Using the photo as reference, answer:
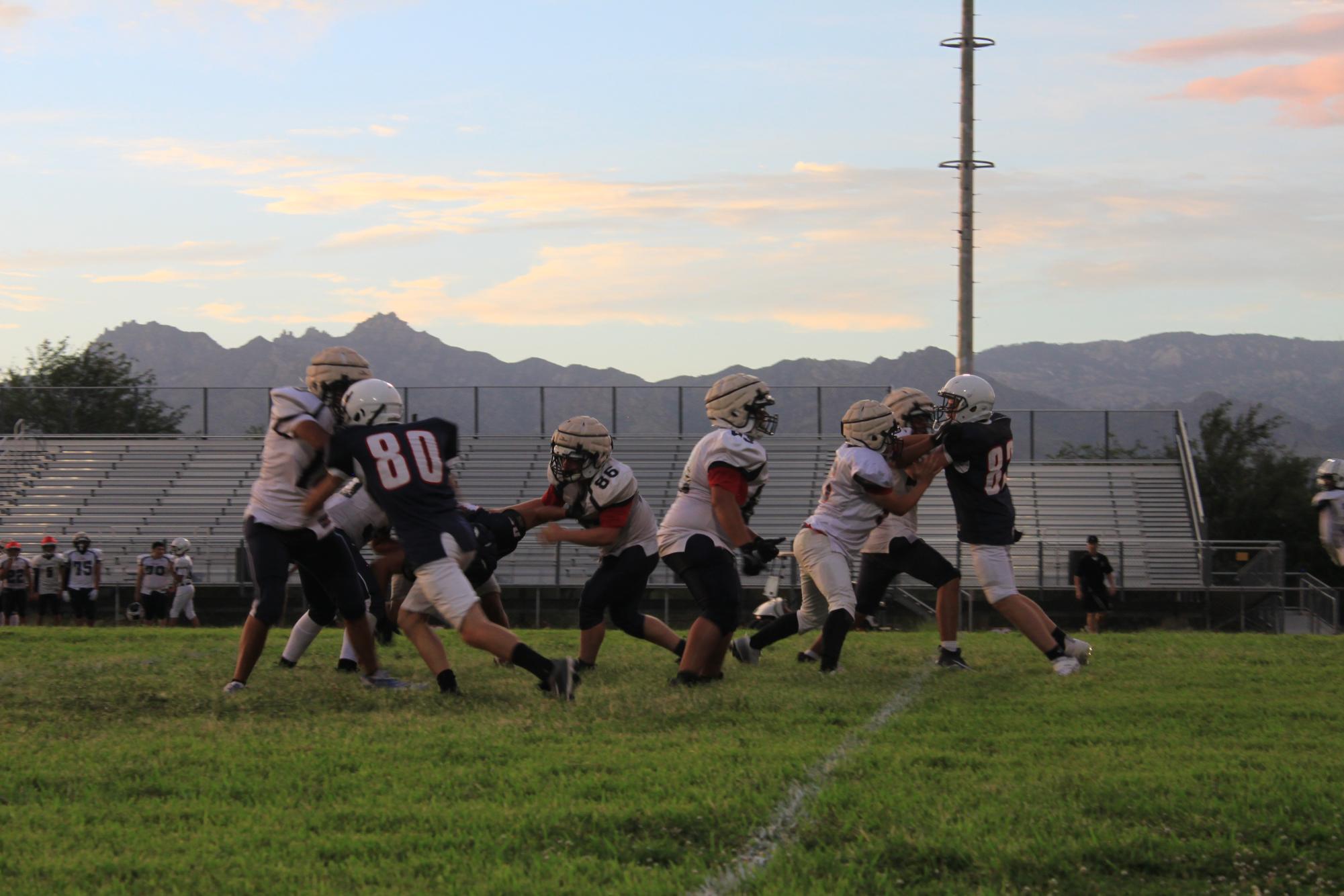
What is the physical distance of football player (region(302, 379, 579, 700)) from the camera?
712cm

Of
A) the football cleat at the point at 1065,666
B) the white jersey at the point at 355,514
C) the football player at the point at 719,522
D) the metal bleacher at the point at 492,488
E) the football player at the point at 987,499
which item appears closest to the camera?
the football player at the point at 719,522

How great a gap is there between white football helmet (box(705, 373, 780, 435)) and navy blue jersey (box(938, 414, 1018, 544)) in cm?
126

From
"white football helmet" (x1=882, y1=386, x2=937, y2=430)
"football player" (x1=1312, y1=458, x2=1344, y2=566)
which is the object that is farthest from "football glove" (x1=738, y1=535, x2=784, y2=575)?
"football player" (x1=1312, y1=458, x2=1344, y2=566)

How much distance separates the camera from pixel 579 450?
8.23 metres

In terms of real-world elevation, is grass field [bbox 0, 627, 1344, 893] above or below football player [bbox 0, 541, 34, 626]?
above

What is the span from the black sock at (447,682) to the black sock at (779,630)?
2298 millimetres

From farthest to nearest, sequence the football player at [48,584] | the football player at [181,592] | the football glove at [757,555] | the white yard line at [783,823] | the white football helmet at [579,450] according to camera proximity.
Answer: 1. the football player at [48,584]
2. the football player at [181,592]
3. the white football helmet at [579,450]
4. the football glove at [757,555]
5. the white yard line at [783,823]

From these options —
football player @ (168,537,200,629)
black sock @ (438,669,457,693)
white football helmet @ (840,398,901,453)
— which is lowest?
football player @ (168,537,200,629)

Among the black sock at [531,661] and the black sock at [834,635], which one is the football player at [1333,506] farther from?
the black sock at [531,661]

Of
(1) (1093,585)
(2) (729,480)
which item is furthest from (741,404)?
(1) (1093,585)

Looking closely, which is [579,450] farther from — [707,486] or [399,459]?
[399,459]

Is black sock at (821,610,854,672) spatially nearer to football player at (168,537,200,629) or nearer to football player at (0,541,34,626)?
football player at (168,537,200,629)

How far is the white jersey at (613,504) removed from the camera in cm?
830

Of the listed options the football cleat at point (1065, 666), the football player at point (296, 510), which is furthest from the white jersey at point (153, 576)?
the football cleat at point (1065, 666)
